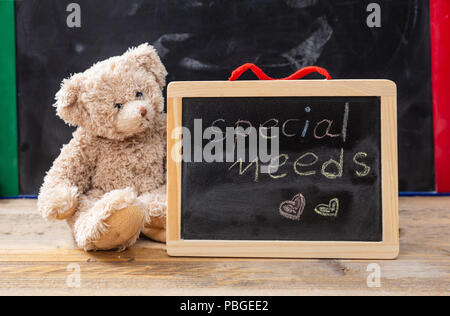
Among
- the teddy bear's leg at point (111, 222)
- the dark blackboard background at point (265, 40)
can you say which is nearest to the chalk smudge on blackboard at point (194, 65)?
the dark blackboard background at point (265, 40)

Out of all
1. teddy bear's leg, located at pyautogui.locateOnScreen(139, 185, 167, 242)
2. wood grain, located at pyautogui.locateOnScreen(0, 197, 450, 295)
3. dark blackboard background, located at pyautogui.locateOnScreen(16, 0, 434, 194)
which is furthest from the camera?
dark blackboard background, located at pyautogui.locateOnScreen(16, 0, 434, 194)

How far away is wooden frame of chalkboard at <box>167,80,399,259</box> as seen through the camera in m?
0.86

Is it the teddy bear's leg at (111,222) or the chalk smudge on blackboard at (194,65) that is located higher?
the chalk smudge on blackboard at (194,65)

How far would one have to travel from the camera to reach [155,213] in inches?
38.1

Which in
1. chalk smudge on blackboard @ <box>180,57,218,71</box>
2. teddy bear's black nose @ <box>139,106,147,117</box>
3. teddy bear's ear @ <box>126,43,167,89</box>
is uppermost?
chalk smudge on blackboard @ <box>180,57,218,71</box>

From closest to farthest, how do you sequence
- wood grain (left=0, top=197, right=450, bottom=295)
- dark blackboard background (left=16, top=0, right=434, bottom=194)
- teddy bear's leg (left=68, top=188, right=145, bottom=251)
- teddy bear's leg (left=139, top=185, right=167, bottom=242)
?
1. wood grain (left=0, top=197, right=450, bottom=295)
2. teddy bear's leg (left=68, top=188, right=145, bottom=251)
3. teddy bear's leg (left=139, top=185, right=167, bottom=242)
4. dark blackboard background (left=16, top=0, right=434, bottom=194)

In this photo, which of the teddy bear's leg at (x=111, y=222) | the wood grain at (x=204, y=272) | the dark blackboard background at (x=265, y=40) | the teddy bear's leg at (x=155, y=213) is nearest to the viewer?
the wood grain at (x=204, y=272)

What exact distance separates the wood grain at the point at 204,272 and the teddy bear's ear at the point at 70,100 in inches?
13.8

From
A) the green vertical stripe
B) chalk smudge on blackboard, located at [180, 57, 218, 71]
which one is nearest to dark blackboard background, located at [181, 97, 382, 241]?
chalk smudge on blackboard, located at [180, 57, 218, 71]

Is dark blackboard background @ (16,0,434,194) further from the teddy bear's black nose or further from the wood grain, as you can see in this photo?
the wood grain

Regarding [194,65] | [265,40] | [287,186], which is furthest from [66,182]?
[265,40]

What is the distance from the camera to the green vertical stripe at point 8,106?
1625 mm

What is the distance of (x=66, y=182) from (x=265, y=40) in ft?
3.32

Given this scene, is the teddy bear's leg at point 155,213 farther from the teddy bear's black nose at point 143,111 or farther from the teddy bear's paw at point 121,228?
the teddy bear's black nose at point 143,111
